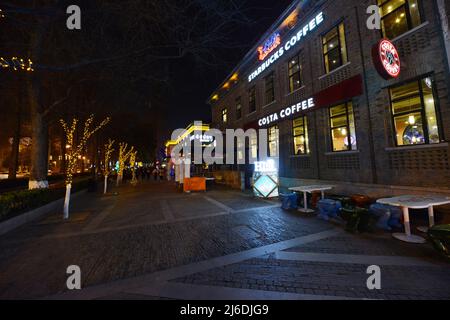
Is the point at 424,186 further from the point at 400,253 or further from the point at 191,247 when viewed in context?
the point at 191,247

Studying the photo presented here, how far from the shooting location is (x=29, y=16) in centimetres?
1069

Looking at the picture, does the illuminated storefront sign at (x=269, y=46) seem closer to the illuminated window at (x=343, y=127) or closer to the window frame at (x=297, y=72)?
the window frame at (x=297, y=72)

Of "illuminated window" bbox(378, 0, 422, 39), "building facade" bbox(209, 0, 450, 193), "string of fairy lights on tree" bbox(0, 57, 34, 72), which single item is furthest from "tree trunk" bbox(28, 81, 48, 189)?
"illuminated window" bbox(378, 0, 422, 39)

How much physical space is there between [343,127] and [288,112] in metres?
4.03

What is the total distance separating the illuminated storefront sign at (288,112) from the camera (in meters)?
12.2

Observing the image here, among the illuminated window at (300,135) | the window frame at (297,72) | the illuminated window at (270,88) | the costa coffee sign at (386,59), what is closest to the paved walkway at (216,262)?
the costa coffee sign at (386,59)

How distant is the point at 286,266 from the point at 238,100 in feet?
66.0

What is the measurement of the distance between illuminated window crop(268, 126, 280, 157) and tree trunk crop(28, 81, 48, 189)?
46.8 ft

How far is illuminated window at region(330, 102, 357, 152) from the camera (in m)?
10.1

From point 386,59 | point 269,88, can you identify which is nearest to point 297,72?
point 269,88

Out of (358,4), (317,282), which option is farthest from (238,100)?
(317,282)

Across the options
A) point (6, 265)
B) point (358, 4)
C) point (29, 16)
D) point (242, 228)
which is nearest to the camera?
point (6, 265)

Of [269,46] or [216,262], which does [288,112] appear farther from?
[216,262]
